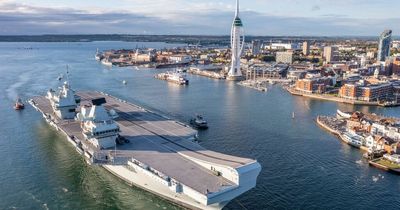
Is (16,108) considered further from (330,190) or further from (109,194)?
(330,190)

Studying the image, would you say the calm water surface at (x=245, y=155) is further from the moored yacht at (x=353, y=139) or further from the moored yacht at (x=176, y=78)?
the moored yacht at (x=176, y=78)

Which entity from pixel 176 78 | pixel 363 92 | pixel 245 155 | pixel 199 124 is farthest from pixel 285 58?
pixel 245 155

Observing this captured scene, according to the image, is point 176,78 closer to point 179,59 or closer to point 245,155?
point 179,59

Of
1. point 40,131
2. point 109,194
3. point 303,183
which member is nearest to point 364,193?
point 303,183

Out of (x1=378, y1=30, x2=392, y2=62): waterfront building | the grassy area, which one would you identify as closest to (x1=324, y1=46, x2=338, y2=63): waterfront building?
(x1=378, y1=30, x2=392, y2=62): waterfront building

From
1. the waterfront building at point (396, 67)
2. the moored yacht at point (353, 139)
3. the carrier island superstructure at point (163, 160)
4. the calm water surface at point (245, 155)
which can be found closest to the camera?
the carrier island superstructure at point (163, 160)

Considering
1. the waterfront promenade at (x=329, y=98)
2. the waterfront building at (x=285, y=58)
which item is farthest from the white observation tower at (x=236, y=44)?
the waterfront building at (x=285, y=58)
